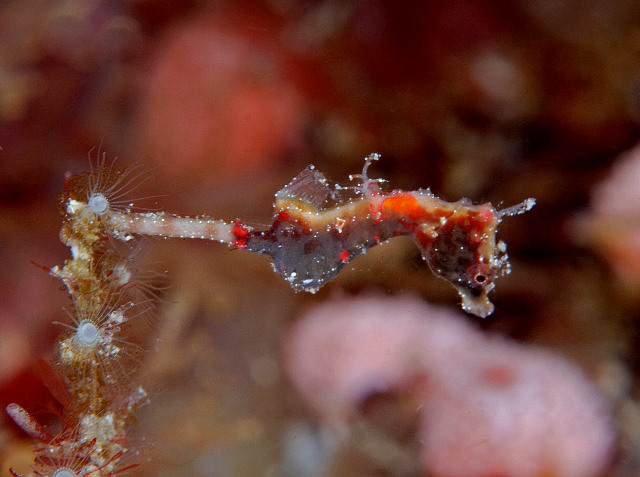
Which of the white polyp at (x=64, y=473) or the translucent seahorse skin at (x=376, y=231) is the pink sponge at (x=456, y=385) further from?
the white polyp at (x=64, y=473)

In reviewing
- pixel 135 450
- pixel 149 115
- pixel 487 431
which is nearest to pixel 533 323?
pixel 487 431

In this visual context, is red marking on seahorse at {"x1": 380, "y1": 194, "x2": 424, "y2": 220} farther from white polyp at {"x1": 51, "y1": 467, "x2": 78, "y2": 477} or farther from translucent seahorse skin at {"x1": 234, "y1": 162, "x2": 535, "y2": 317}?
white polyp at {"x1": 51, "y1": 467, "x2": 78, "y2": 477}

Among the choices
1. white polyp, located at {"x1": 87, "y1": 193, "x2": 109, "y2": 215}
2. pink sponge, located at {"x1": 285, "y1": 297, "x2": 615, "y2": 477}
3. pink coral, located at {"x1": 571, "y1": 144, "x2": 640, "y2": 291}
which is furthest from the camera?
pink coral, located at {"x1": 571, "y1": 144, "x2": 640, "y2": 291}

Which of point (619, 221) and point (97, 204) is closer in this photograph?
point (97, 204)

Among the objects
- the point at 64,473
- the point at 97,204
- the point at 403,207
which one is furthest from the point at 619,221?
the point at 64,473

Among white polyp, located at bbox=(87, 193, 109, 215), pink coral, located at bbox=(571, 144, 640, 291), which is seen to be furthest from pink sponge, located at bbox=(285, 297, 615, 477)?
white polyp, located at bbox=(87, 193, 109, 215)

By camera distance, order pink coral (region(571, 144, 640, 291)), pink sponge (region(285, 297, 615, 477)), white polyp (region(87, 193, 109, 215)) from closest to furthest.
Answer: white polyp (region(87, 193, 109, 215)) < pink sponge (region(285, 297, 615, 477)) < pink coral (region(571, 144, 640, 291))

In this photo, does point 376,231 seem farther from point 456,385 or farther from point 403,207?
point 456,385
